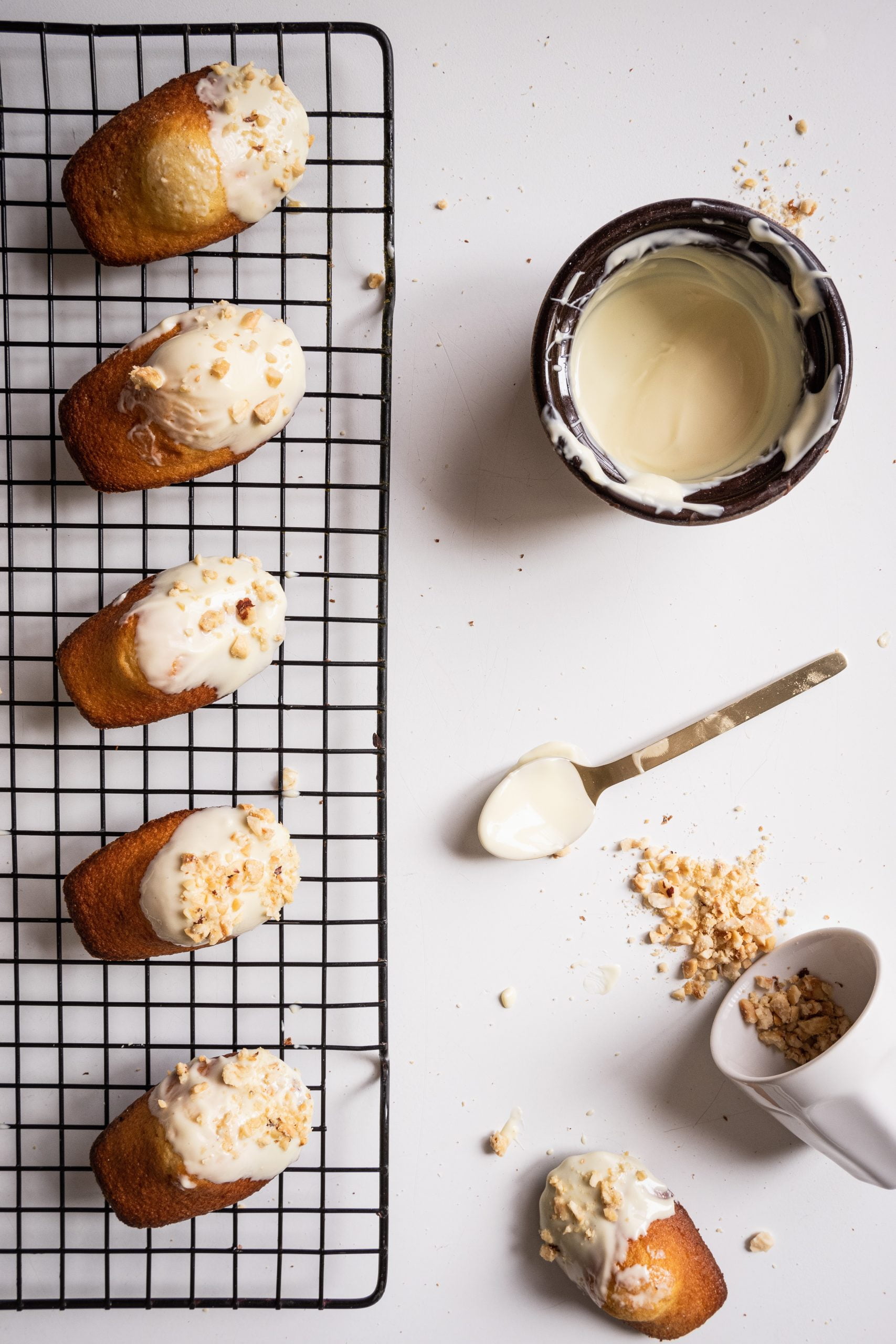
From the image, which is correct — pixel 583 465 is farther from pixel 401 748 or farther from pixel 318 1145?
pixel 318 1145

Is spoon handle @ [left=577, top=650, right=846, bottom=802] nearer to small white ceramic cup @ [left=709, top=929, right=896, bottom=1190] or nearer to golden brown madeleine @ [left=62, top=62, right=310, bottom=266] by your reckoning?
small white ceramic cup @ [left=709, top=929, right=896, bottom=1190]

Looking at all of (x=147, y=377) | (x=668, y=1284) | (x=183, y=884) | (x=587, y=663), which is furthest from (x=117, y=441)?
(x=668, y=1284)

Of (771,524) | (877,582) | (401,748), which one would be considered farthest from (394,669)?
(877,582)

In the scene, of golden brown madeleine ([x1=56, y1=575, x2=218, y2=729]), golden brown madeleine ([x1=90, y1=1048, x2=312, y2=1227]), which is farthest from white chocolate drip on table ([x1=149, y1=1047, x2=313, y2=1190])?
golden brown madeleine ([x1=56, y1=575, x2=218, y2=729])

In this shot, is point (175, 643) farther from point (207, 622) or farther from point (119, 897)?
point (119, 897)

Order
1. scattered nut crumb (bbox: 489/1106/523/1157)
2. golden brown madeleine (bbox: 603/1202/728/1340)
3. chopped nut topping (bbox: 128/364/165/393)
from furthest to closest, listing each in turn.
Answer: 1. scattered nut crumb (bbox: 489/1106/523/1157)
2. golden brown madeleine (bbox: 603/1202/728/1340)
3. chopped nut topping (bbox: 128/364/165/393)
